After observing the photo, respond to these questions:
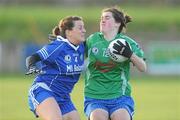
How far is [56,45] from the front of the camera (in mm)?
11844

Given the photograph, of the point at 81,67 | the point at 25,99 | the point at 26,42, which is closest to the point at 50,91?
the point at 81,67

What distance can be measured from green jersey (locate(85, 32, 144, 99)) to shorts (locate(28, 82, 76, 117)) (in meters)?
0.34

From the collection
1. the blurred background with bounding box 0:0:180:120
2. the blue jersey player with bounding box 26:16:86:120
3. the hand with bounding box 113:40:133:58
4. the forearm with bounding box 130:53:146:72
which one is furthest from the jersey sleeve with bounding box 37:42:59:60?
the blurred background with bounding box 0:0:180:120

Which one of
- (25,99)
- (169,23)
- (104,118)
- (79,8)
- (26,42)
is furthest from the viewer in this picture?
(79,8)

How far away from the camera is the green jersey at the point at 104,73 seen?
465 inches

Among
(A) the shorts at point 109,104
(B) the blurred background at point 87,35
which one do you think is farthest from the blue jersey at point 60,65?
(B) the blurred background at point 87,35

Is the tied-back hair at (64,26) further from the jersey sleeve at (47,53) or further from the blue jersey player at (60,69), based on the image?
the jersey sleeve at (47,53)

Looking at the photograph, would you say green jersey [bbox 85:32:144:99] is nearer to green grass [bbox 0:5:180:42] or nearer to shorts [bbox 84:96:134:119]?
shorts [bbox 84:96:134:119]

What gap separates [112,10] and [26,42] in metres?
22.3

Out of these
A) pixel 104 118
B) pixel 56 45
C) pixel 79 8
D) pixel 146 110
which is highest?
pixel 56 45

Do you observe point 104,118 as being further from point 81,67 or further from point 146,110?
point 146,110

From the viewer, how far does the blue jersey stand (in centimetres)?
1177

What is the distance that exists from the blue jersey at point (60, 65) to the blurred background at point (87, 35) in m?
5.41

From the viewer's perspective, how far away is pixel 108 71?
11859 mm
